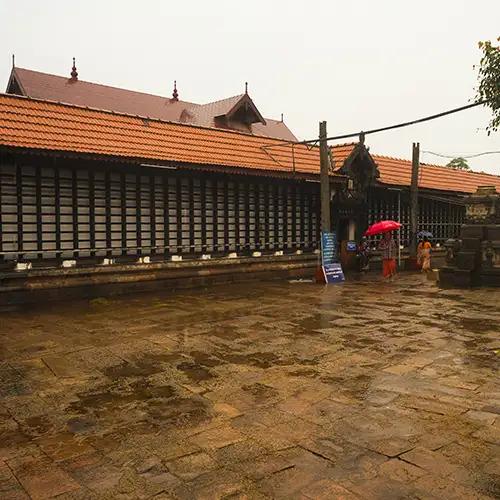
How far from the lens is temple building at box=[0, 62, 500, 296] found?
11648 millimetres

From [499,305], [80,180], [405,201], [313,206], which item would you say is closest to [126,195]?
[80,180]

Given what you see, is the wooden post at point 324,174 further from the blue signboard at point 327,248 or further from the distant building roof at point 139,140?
the distant building roof at point 139,140

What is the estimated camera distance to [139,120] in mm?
15125

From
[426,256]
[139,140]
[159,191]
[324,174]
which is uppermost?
[139,140]

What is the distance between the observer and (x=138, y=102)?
29203mm

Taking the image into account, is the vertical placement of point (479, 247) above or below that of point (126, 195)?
below

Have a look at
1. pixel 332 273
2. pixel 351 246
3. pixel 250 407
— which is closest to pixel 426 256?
pixel 351 246

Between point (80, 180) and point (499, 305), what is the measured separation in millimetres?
10920

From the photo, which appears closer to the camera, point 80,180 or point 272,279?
point 80,180

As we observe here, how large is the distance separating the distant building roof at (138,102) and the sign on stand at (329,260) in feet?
53.2

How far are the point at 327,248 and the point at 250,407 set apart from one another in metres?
11.2

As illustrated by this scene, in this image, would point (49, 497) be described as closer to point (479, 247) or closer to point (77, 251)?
point (77, 251)

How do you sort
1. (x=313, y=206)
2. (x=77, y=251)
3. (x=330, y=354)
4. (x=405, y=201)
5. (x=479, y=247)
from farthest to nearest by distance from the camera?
(x=405, y=201), (x=313, y=206), (x=479, y=247), (x=77, y=251), (x=330, y=354)

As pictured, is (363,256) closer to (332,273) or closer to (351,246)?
(351,246)
